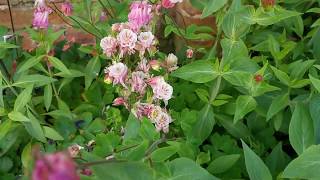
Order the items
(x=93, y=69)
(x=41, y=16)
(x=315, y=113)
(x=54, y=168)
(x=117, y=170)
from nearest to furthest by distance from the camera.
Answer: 1. (x=54, y=168)
2. (x=117, y=170)
3. (x=315, y=113)
4. (x=41, y=16)
5. (x=93, y=69)

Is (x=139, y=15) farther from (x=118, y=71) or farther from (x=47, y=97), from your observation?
(x=47, y=97)

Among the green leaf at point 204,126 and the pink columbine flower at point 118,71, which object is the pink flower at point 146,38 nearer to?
the pink columbine flower at point 118,71

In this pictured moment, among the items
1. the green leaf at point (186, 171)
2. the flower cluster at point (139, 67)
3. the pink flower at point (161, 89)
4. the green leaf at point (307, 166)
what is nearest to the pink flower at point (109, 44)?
the flower cluster at point (139, 67)

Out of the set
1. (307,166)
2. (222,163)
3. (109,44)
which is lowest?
(222,163)

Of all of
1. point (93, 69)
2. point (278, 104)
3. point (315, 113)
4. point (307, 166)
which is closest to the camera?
point (307, 166)

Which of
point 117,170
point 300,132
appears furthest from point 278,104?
point 117,170

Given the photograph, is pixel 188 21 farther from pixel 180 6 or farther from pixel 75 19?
pixel 75 19

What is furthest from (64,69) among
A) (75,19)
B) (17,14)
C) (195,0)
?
(17,14)
